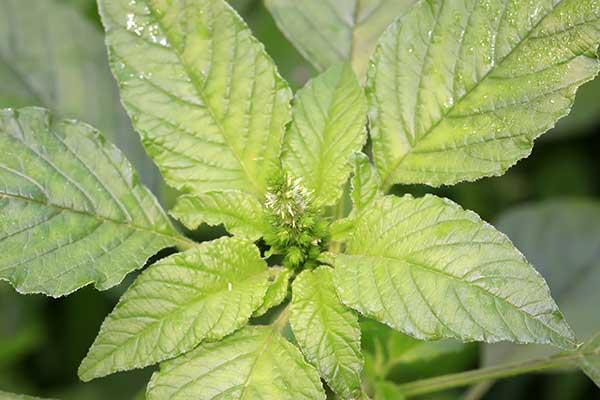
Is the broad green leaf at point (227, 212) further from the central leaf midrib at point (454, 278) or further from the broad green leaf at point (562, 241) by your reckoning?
the broad green leaf at point (562, 241)

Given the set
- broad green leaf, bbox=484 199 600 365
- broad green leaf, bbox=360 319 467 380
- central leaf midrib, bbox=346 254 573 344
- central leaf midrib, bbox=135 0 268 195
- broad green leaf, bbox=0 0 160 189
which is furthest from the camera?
broad green leaf, bbox=484 199 600 365

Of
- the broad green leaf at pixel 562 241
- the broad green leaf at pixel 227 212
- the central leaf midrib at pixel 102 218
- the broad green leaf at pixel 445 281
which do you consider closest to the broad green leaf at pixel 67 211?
the central leaf midrib at pixel 102 218

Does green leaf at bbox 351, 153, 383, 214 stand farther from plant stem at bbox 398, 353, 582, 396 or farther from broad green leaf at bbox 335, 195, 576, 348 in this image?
plant stem at bbox 398, 353, 582, 396

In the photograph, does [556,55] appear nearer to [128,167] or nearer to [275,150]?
[275,150]

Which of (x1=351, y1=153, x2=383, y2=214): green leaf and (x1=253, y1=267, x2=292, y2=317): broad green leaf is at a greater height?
(x1=351, y1=153, x2=383, y2=214): green leaf

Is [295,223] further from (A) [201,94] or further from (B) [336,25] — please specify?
(B) [336,25]

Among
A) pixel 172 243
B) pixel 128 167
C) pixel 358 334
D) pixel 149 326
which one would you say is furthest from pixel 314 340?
pixel 128 167

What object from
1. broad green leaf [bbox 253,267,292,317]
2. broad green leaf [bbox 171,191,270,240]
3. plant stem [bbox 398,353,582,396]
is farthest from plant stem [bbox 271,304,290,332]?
plant stem [bbox 398,353,582,396]
